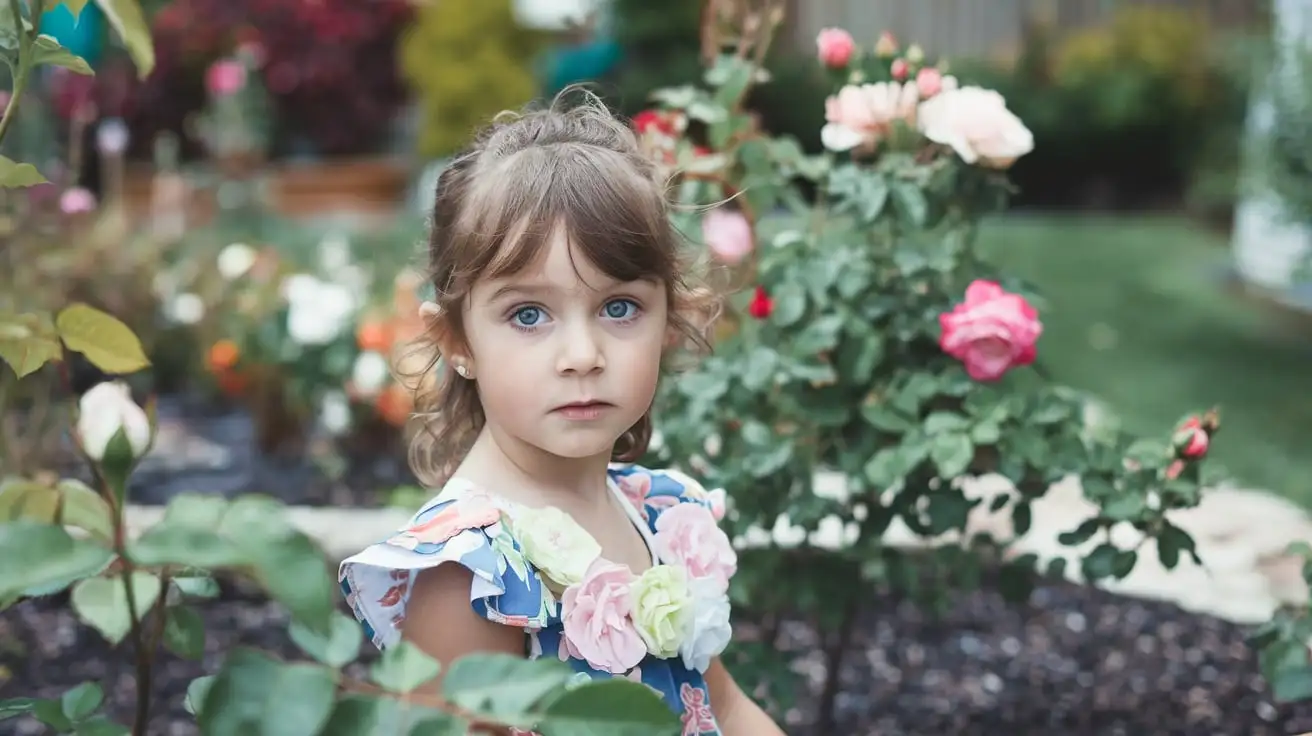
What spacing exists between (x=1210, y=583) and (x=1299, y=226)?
2735 mm

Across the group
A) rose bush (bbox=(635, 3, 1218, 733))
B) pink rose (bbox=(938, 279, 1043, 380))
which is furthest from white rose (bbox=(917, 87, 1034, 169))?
pink rose (bbox=(938, 279, 1043, 380))

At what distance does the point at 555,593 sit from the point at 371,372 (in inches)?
97.6

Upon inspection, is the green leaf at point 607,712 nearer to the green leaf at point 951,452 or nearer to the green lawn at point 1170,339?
the green leaf at point 951,452

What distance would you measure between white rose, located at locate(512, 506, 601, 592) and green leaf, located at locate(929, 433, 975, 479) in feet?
1.79

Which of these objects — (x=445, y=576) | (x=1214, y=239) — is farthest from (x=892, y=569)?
(x=1214, y=239)

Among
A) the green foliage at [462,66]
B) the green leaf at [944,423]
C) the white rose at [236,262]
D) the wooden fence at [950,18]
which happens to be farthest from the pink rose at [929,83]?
the wooden fence at [950,18]

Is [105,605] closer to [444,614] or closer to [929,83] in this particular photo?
[444,614]

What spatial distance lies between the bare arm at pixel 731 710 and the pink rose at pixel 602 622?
25cm

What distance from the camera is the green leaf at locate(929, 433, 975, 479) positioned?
1781mm

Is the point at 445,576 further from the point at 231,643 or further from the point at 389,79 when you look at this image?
the point at 389,79

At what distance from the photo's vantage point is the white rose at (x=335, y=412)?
3.88 meters

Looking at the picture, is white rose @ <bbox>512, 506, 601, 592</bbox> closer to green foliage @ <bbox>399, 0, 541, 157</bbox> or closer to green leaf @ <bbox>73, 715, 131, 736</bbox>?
green leaf @ <bbox>73, 715, 131, 736</bbox>

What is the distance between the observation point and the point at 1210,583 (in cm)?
290

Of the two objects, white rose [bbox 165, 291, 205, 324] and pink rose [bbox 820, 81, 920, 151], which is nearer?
pink rose [bbox 820, 81, 920, 151]
